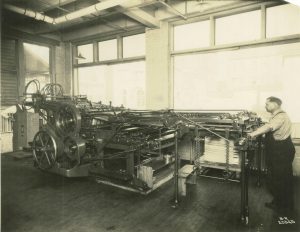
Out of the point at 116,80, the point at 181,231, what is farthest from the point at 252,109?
the point at 116,80

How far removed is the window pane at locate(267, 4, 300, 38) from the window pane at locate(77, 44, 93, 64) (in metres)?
4.96

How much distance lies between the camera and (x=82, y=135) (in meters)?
4.36

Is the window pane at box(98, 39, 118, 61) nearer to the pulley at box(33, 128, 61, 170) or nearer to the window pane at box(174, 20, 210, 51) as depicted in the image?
the window pane at box(174, 20, 210, 51)

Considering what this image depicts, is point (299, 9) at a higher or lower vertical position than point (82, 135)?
higher

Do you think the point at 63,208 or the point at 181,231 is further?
the point at 63,208

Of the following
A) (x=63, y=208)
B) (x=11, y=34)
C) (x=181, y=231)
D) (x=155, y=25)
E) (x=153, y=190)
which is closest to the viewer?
(x=181, y=231)

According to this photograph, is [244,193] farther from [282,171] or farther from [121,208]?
[121,208]

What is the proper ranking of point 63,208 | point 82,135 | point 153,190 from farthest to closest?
point 82,135, point 153,190, point 63,208

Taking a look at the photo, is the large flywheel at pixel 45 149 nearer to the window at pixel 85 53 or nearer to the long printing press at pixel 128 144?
the long printing press at pixel 128 144

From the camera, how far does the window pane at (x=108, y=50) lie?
284 inches

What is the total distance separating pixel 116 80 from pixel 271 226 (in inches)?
213

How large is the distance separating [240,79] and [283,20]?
4.21 ft

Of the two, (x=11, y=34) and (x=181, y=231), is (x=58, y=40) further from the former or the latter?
(x=181, y=231)

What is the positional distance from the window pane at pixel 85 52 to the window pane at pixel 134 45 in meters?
1.38
